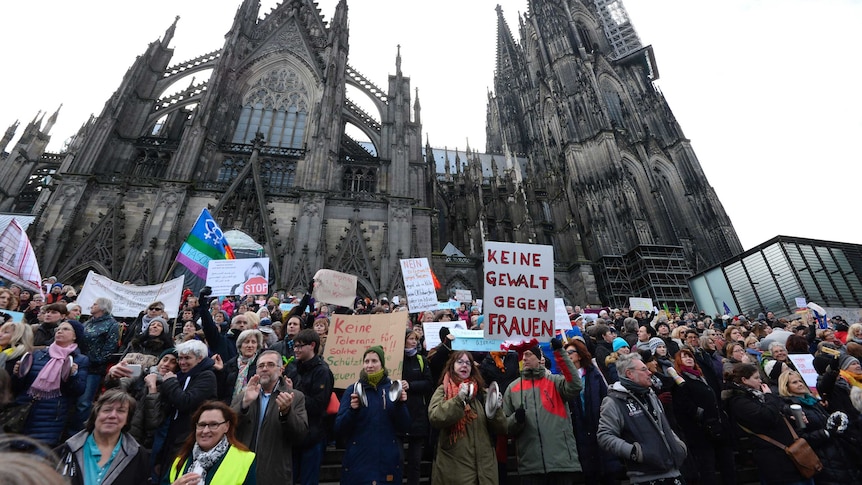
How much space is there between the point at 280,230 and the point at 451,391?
16.0 metres

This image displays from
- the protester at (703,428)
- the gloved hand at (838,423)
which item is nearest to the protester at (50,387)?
the protester at (703,428)

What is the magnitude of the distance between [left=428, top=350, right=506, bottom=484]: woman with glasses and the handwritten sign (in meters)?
1.26

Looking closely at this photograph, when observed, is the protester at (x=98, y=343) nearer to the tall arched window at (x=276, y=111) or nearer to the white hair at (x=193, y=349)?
the white hair at (x=193, y=349)

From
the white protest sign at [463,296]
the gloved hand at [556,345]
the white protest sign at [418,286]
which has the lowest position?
the gloved hand at [556,345]

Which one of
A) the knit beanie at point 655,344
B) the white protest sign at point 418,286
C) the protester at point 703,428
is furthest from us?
the white protest sign at point 418,286

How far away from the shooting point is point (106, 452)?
2.62 m

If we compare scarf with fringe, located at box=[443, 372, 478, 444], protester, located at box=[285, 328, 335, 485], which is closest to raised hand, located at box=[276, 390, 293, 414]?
protester, located at box=[285, 328, 335, 485]

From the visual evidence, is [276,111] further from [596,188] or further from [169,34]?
[596,188]

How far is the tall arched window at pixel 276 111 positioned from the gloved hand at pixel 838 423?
76.7 feet

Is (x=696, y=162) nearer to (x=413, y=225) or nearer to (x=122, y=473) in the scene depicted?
(x=413, y=225)

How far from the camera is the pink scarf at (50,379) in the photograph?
3.52 m

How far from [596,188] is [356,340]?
2734cm

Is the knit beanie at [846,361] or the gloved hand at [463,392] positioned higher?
the knit beanie at [846,361]

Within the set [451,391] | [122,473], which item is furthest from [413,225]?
[122,473]
